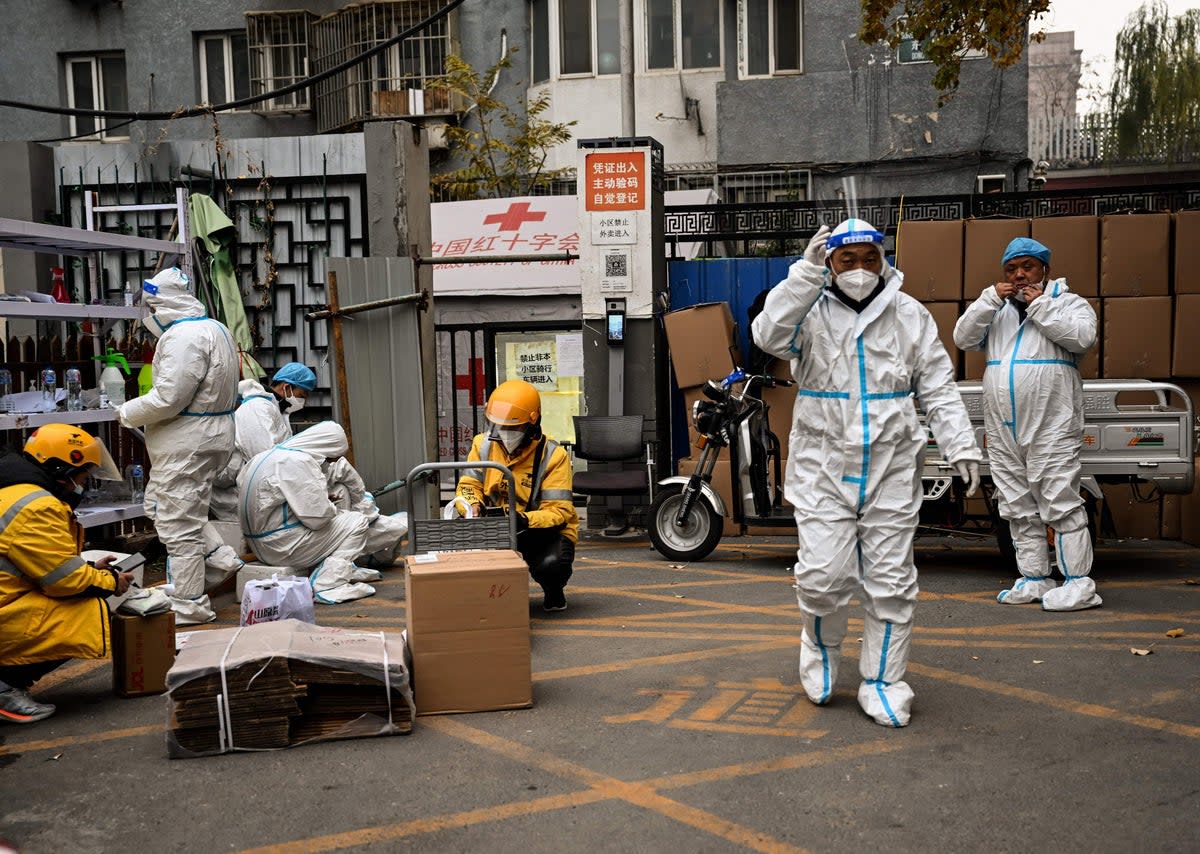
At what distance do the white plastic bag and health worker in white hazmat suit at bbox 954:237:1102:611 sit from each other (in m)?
4.33

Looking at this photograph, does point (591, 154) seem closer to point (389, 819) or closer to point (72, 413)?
point (72, 413)

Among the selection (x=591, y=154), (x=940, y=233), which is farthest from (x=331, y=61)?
(x=940, y=233)

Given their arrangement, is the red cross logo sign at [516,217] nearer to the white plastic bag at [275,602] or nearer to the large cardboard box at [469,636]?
the white plastic bag at [275,602]

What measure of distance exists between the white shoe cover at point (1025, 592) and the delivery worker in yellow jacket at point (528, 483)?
2.78 m

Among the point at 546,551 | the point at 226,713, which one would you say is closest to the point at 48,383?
the point at 546,551

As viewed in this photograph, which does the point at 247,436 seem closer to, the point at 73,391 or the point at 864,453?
the point at 73,391

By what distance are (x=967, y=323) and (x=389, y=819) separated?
524cm

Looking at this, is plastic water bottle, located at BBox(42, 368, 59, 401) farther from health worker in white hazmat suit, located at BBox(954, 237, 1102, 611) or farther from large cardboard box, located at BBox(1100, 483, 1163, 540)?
large cardboard box, located at BBox(1100, 483, 1163, 540)

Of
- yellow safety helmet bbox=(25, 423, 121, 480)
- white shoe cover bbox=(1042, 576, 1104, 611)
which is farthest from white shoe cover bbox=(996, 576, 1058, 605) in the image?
yellow safety helmet bbox=(25, 423, 121, 480)

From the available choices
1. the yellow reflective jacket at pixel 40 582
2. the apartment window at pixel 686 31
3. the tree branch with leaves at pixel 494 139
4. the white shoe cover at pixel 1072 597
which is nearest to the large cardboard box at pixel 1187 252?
the white shoe cover at pixel 1072 597

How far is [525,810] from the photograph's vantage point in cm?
456

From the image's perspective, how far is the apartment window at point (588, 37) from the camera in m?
21.5

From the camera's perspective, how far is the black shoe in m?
5.88

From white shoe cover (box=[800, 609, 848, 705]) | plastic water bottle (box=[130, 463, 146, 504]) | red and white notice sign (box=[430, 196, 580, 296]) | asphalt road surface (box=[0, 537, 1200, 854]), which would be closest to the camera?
asphalt road surface (box=[0, 537, 1200, 854])
